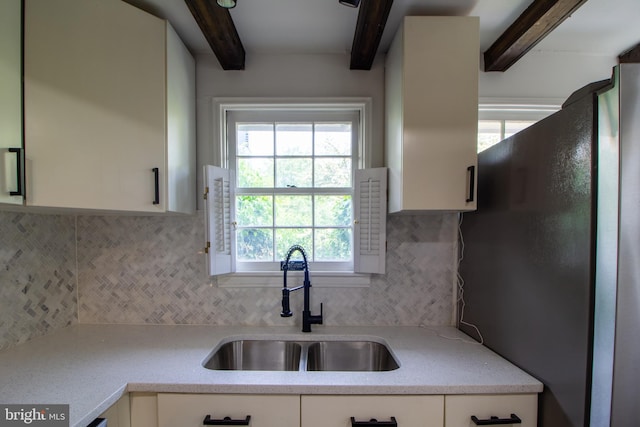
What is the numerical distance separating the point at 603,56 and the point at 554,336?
1.70 meters

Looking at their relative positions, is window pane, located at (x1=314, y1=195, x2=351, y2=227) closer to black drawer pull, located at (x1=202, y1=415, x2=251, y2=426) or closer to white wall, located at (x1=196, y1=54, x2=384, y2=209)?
white wall, located at (x1=196, y1=54, x2=384, y2=209)

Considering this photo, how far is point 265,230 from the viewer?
1.65 metres

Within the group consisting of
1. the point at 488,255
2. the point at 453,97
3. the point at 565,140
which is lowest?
the point at 488,255

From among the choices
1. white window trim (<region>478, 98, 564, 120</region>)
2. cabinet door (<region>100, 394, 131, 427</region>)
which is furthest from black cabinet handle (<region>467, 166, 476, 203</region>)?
cabinet door (<region>100, 394, 131, 427</region>)

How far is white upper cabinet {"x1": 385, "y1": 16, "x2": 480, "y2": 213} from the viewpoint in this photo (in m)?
1.21

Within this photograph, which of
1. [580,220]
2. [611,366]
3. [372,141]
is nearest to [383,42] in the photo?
[372,141]

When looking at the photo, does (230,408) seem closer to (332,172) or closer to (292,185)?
(292,185)

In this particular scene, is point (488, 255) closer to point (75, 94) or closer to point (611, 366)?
point (611, 366)

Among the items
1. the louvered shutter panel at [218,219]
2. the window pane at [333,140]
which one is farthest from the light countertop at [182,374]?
the window pane at [333,140]

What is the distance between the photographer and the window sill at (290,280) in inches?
61.4

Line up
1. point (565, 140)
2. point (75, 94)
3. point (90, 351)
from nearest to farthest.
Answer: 1. point (565, 140)
2. point (75, 94)
3. point (90, 351)

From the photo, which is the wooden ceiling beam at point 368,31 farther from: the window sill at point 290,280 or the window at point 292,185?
the window sill at point 290,280

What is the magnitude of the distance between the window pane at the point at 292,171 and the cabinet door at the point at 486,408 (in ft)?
4.18

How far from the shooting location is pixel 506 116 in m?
1.61
